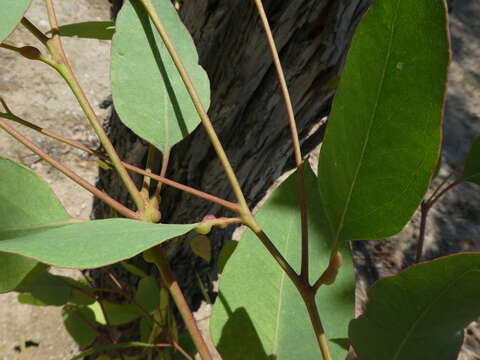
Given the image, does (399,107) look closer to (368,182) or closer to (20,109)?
(368,182)

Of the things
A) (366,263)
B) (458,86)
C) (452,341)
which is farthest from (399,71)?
(458,86)

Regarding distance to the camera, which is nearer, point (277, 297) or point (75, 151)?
point (277, 297)

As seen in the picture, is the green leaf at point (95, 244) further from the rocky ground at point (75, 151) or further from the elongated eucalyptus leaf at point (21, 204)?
the rocky ground at point (75, 151)

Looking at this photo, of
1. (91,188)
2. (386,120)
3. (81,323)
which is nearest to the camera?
(386,120)

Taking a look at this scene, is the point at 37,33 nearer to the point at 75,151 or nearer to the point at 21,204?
the point at 21,204

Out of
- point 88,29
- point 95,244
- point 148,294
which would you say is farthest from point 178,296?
point 148,294

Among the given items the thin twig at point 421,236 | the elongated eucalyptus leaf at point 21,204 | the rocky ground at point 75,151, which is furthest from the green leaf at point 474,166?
the rocky ground at point 75,151

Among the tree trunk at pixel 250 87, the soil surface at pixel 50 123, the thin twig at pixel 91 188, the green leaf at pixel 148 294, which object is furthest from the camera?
the soil surface at pixel 50 123
